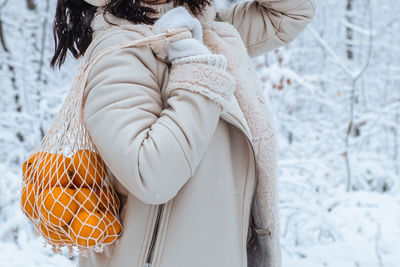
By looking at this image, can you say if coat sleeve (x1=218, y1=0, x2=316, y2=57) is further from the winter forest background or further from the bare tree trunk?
the bare tree trunk

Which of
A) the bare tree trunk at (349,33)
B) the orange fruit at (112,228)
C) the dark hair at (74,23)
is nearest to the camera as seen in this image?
the orange fruit at (112,228)

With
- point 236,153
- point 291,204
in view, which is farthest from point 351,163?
point 236,153

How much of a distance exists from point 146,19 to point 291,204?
308 cm

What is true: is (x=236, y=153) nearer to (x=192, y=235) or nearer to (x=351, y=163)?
(x=192, y=235)

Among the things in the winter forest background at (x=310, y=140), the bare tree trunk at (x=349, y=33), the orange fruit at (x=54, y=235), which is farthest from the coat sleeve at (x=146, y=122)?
the bare tree trunk at (x=349, y=33)

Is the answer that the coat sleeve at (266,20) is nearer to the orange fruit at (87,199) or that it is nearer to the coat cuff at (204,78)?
the coat cuff at (204,78)

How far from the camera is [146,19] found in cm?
112

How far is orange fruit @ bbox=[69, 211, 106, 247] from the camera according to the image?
1.00m

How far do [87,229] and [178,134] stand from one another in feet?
1.06

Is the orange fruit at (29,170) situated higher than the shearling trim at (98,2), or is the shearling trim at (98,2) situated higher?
the shearling trim at (98,2)

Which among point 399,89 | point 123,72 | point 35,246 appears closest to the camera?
point 123,72

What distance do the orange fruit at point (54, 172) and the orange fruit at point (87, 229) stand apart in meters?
0.10

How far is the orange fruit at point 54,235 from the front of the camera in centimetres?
105

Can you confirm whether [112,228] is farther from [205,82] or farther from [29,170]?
[205,82]
